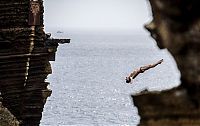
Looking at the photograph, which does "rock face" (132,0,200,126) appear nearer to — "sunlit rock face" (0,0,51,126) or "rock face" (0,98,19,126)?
"rock face" (0,98,19,126)

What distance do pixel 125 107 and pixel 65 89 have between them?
3715 cm

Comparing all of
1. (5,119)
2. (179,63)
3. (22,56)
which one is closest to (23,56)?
(22,56)

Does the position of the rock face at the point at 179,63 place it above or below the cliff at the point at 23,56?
above

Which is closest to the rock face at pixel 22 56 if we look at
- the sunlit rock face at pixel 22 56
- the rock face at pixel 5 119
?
the sunlit rock face at pixel 22 56

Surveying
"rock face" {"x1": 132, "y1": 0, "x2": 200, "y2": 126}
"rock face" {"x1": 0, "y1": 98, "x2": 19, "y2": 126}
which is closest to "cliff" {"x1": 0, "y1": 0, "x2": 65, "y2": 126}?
Result: "rock face" {"x1": 0, "y1": 98, "x2": 19, "y2": 126}

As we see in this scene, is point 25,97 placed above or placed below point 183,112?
below

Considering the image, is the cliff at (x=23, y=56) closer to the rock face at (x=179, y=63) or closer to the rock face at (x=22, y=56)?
the rock face at (x=22, y=56)

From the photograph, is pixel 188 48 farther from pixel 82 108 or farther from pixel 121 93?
pixel 121 93

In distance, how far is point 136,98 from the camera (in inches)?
320

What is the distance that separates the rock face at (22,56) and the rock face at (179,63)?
18291 mm

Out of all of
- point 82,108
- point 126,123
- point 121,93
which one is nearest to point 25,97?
point 126,123

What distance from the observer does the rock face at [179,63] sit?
6.95 meters

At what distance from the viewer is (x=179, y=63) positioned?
24.2 ft

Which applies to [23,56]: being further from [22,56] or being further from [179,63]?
[179,63]
